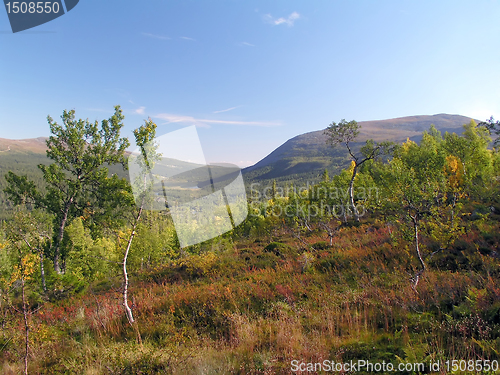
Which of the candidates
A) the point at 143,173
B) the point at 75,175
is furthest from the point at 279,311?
the point at 75,175

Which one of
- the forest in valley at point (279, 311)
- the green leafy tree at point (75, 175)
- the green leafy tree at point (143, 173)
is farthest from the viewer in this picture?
the green leafy tree at point (75, 175)

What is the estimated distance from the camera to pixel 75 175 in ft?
57.5

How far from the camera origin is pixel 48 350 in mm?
5500

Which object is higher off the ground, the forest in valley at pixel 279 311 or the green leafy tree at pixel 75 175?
the green leafy tree at pixel 75 175

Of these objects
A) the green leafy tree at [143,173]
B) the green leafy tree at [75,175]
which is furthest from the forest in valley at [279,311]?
the green leafy tree at [75,175]

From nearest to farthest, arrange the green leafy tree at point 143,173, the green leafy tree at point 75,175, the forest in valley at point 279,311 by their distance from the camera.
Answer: the forest in valley at point 279,311 → the green leafy tree at point 143,173 → the green leafy tree at point 75,175

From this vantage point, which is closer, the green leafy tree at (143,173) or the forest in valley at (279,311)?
the forest in valley at (279,311)

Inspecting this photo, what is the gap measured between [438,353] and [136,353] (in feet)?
18.1

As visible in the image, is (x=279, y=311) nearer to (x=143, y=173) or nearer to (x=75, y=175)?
(x=143, y=173)

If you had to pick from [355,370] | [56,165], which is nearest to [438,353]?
[355,370]

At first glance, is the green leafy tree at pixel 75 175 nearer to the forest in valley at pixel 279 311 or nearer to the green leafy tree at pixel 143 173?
the forest in valley at pixel 279 311

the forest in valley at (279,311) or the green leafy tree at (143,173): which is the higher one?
the green leafy tree at (143,173)

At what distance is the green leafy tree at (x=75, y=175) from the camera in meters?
16.6

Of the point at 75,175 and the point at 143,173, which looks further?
the point at 75,175
